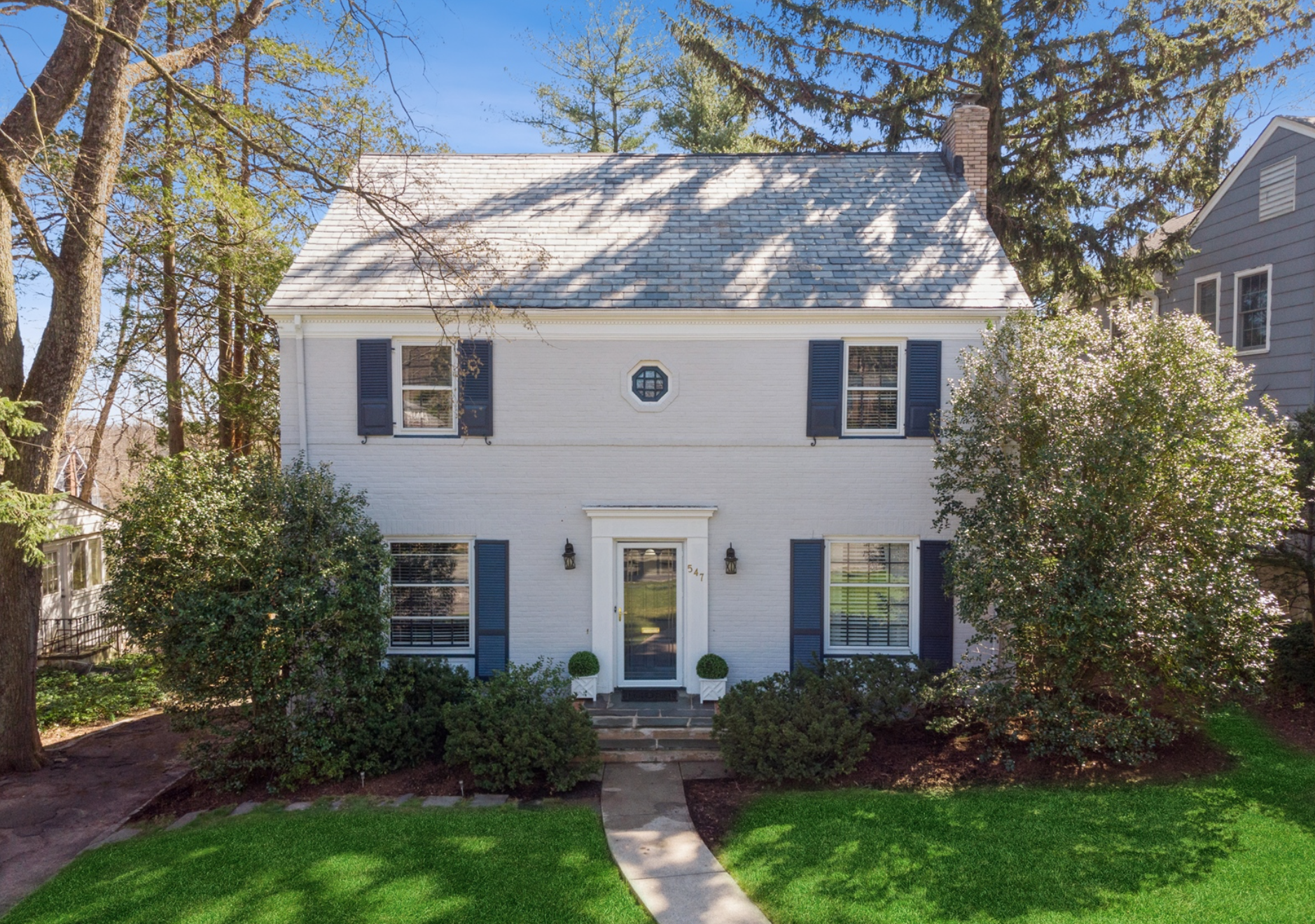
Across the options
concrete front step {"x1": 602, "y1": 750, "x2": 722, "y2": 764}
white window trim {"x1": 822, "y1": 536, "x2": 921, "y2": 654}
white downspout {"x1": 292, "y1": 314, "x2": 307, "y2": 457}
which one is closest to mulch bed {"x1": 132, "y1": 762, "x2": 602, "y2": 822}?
concrete front step {"x1": 602, "y1": 750, "x2": 722, "y2": 764}

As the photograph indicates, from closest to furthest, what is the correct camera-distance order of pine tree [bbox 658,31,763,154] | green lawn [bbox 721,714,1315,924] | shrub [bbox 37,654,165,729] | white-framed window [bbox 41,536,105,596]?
green lawn [bbox 721,714,1315,924] < shrub [bbox 37,654,165,729] < white-framed window [bbox 41,536,105,596] < pine tree [bbox 658,31,763,154]

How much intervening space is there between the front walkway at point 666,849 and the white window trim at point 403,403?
482 centimetres

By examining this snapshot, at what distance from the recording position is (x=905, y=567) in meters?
10.6

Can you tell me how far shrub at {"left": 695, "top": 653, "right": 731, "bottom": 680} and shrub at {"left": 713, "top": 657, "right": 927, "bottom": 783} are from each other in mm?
917

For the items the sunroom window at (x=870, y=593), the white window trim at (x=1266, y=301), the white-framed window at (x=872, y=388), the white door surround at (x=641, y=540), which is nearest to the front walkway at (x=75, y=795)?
the white door surround at (x=641, y=540)

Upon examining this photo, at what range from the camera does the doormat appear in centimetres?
1044

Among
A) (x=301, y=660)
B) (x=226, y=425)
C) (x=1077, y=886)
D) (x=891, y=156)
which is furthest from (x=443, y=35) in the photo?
(x=226, y=425)

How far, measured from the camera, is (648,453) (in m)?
10.5

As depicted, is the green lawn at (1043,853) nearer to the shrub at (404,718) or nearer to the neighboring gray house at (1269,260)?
the shrub at (404,718)

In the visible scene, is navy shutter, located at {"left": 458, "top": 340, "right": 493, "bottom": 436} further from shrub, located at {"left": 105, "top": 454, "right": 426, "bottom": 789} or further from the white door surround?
shrub, located at {"left": 105, "top": 454, "right": 426, "bottom": 789}

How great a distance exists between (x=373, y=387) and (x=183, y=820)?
5.32 meters

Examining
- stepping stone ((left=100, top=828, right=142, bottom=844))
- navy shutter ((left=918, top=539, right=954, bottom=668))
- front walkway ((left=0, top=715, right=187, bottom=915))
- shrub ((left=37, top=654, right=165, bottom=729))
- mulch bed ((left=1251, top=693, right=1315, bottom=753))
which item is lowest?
shrub ((left=37, top=654, right=165, bottom=729))

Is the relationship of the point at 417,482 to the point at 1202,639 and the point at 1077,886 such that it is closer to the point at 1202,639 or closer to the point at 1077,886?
the point at 1077,886

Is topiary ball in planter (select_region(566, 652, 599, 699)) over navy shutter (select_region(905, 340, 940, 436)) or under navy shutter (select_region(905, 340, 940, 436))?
under
